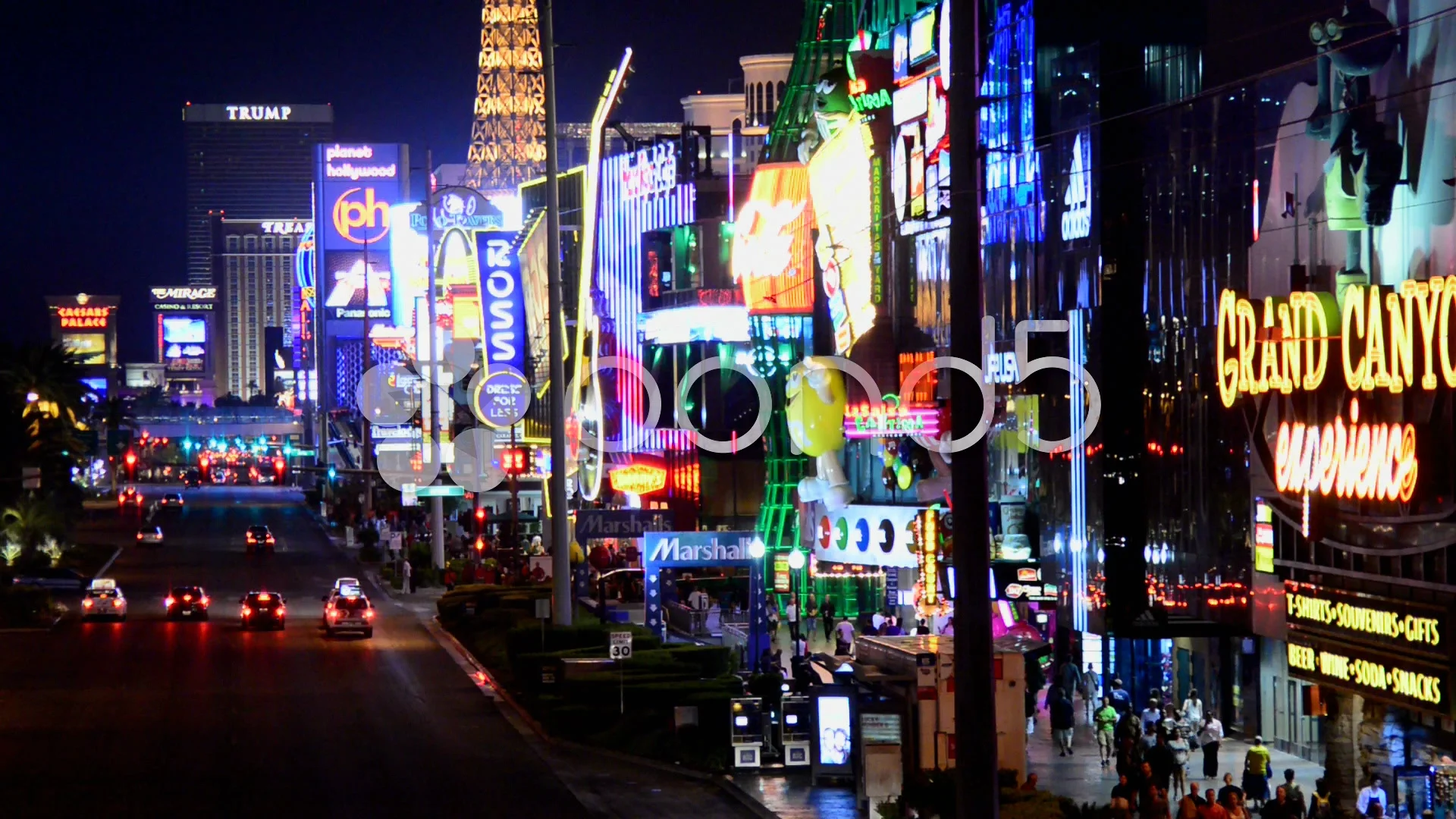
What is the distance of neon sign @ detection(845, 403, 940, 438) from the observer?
4041cm

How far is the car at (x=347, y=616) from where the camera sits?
51312mm

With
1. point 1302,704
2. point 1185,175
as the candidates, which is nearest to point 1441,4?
point 1185,175

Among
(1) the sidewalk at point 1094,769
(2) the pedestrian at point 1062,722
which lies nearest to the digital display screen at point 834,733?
(1) the sidewalk at point 1094,769

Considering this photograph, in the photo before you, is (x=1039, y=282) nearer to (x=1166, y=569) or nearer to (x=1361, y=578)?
(x=1166, y=569)

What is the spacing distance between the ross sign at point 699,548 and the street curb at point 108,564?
40364 mm

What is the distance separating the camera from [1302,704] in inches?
1227

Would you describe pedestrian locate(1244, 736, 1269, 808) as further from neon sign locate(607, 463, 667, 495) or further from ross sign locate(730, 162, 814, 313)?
neon sign locate(607, 463, 667, 495)

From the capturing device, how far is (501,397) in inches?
2876

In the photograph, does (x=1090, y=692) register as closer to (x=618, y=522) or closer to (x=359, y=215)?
(x=618, y=522)

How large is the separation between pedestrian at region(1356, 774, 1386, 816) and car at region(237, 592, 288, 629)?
3663 centimetres

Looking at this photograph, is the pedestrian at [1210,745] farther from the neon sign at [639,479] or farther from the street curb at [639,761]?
the neon sign at [639,479]

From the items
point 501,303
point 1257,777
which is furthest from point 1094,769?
point 501,303

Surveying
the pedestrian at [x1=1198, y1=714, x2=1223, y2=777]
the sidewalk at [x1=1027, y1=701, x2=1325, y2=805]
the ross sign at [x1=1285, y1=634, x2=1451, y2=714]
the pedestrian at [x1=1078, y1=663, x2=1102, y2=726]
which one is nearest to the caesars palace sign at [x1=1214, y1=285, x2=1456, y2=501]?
the ross sign at [x1=1285, y1=634, x2=1451, y2=714]

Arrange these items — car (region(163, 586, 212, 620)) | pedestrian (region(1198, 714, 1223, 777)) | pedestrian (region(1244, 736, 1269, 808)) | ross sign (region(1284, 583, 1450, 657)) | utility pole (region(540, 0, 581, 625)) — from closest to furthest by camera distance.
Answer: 1. ross sign (region(1284, 583, 1450, 657))
2. pedestrian (region(1244, 736, 1269, 808))
3. pedestrian (region(1198, 714, 1223, 777))
4. utility pole (region(540, 0, 581, 625))
5. car (region(163, 586, 212, 620))
